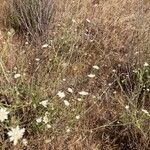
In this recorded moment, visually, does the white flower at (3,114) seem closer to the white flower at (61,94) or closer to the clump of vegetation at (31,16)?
the white flower at (61,94)

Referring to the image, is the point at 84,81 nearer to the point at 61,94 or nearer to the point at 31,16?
the point at 61,94

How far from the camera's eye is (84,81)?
3100mm

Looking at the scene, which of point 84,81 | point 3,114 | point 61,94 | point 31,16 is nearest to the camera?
point 3,114

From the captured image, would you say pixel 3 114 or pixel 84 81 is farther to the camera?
pixel 84 81

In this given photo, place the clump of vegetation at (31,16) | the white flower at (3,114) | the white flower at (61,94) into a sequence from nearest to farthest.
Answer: the white flower at (3,114) < the white flower at (61,94) < the clump of vegetation at (31,16)

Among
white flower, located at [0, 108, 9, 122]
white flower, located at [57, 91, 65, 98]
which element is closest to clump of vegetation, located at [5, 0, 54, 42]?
white flower, located at [57, 91, 65, 98]

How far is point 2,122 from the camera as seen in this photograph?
2396 millimetres

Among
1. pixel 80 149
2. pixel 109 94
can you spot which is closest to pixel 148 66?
pixel 109 94

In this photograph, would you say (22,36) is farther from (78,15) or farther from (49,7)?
(78,15)

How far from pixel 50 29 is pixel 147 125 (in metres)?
→ 1.40

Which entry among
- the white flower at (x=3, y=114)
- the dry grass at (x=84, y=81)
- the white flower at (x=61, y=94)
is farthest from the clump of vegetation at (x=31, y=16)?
the white flower at (x=3, y=114)

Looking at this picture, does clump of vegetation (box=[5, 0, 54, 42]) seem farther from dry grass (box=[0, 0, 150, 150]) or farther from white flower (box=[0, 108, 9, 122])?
white flower (box=[0, 108, 9, 122])

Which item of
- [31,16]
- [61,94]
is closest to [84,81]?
[61,94]

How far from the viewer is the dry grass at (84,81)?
2.50m
